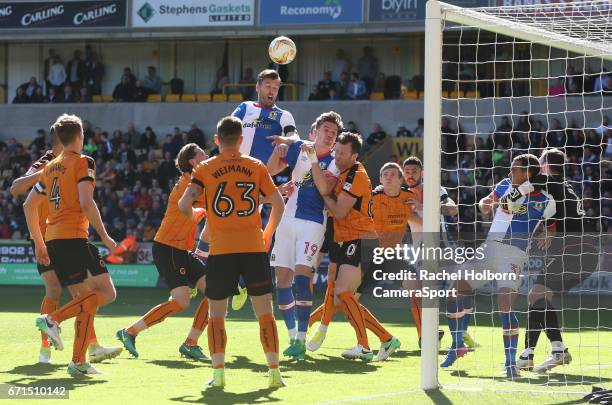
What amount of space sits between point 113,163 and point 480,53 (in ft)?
34.8

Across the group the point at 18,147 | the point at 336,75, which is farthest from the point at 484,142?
the point at 18,147

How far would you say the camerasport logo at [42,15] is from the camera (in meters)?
33.0

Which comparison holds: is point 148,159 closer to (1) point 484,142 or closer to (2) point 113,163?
(2) point 113,163

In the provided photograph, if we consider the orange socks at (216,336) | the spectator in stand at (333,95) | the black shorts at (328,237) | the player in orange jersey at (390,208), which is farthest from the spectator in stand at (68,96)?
the orange socks at (216,336)

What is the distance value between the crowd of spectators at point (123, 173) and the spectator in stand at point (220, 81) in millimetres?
1915

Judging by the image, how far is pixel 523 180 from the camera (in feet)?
30.6

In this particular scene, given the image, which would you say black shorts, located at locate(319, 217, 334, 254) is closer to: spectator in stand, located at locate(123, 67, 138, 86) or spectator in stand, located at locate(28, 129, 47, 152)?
spectator in stand, located at locate(28, 129, 47, 152)

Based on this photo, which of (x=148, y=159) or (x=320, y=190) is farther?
(x=148, y=159)

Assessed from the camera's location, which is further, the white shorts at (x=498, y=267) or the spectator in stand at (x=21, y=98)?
the spectator in stand at (x=21, y=98)

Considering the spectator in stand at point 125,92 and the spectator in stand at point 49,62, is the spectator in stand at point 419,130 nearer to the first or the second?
the spectator in stand at point 125,92

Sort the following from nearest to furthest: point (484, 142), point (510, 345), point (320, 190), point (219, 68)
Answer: point (510, 345) < point (320, 190) < point (484, 142) < point (219, 68)

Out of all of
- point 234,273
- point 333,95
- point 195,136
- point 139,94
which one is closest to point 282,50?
point 234,273

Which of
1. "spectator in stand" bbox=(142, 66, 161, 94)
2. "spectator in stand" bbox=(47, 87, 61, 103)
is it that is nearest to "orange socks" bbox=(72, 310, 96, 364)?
"spectator in stand" bbox=(142, 66, 161, 94)

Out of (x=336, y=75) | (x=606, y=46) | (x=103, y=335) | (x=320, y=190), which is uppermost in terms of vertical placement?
(x=336, y=75)
